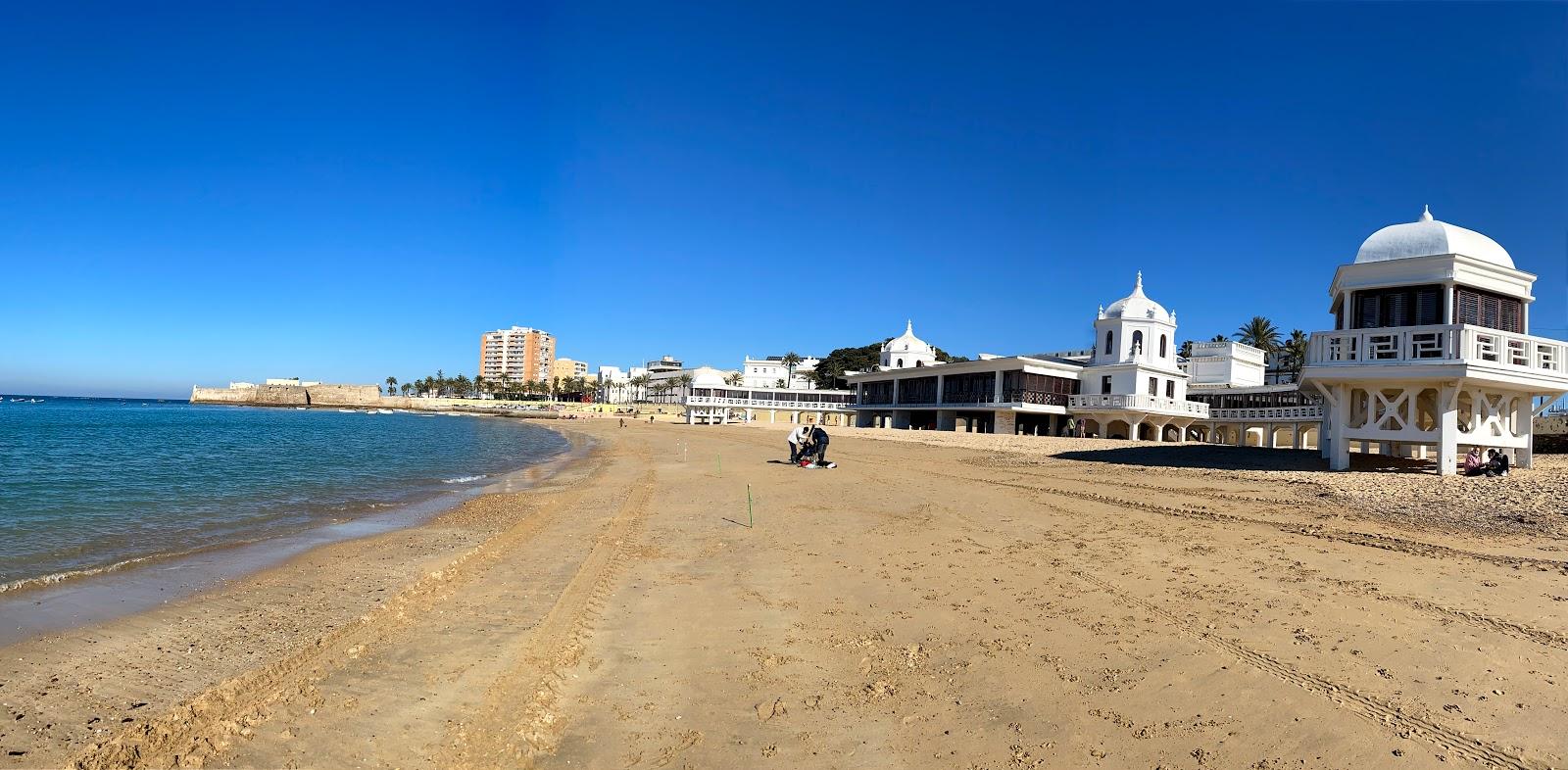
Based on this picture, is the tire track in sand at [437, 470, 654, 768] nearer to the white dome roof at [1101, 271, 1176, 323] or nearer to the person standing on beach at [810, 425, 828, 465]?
the person standing on beach at [810, 425, 828, 465]

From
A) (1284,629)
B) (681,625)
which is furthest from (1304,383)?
(681,625)

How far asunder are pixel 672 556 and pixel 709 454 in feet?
80.4

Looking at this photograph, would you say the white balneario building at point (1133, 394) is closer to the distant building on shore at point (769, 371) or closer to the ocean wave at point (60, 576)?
the ocean wave at point (60, 576)

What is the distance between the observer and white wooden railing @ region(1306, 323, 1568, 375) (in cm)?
1720

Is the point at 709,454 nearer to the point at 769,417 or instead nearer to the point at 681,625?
the point at 681,625

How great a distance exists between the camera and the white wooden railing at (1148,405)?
46.0m

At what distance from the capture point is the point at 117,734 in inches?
209

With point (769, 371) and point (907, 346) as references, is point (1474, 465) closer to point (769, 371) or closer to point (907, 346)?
point (907, 346)

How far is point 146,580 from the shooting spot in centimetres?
1038

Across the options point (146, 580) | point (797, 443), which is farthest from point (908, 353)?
point (146, 580)

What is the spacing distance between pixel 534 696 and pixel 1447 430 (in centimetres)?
2076

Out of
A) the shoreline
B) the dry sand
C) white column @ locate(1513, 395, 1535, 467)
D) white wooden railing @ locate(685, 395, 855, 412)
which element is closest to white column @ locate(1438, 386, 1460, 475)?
white column @ locate(1513, 395, 1535, 467)

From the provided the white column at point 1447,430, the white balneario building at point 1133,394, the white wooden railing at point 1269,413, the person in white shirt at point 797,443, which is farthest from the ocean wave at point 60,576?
the white balneario building at point 1133,394

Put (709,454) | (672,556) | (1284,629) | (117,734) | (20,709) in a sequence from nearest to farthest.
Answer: (117,734) → (20,709) → (1284,629) → (672,556) → (709,454)
